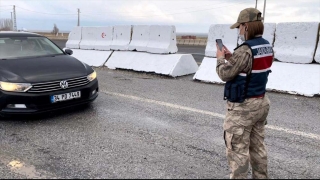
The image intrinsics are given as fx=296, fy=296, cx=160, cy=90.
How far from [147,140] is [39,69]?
2324 millimetres

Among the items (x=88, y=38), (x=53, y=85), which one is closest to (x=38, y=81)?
(x=53, y=85)

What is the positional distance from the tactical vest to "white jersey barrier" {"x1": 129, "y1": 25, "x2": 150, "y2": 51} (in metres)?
7.07

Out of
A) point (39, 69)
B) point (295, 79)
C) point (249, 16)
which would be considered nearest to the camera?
point (249, 16)

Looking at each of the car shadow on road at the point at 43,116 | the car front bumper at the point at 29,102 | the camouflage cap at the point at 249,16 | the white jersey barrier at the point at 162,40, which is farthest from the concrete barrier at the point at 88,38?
the camouflage cap at the point at 249,16

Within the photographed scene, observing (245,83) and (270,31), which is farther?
(270,31)

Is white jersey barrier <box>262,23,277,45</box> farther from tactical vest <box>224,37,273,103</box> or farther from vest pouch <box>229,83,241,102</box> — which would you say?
vest pouch <box>229,83,241,102</box>

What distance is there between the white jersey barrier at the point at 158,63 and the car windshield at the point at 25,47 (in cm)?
327

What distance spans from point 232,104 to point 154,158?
1.25m

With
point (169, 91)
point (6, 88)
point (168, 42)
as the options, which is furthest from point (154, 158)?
point (168, 42)

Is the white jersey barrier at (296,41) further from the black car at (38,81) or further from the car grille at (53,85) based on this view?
the car grille at (53,85)

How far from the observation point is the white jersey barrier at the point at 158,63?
8.65m

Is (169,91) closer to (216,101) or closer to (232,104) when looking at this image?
(216,101)

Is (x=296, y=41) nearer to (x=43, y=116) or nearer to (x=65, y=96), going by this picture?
(x=65, y=96)

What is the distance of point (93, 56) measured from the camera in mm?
11109
